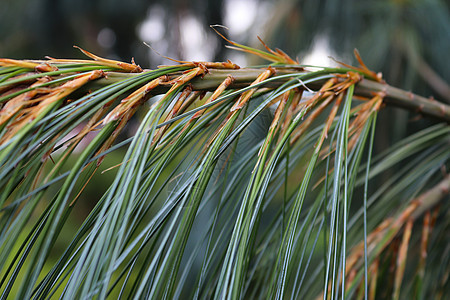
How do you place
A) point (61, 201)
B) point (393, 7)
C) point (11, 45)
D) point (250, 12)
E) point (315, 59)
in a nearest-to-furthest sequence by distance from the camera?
point (61, 201), point (393, 7), point (315, 59), point (250, 12), point (11, 45)

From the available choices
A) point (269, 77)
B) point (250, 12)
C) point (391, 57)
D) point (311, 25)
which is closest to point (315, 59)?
point (311, 25)

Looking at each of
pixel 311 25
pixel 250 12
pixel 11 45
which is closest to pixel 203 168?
pixel 311 25

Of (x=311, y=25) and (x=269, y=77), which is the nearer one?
(x=269, y=77)

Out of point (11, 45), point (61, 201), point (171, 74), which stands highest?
point (11, 45)

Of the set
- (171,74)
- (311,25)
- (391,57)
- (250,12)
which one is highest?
(250,12)

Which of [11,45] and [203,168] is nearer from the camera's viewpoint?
[203,168]

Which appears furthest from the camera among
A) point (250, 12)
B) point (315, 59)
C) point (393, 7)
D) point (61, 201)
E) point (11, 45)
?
point (11, 45)

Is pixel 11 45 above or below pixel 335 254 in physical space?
above

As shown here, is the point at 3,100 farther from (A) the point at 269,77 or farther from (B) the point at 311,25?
(B) the point at 311,25

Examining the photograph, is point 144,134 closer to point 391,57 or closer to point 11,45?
point 391,57
